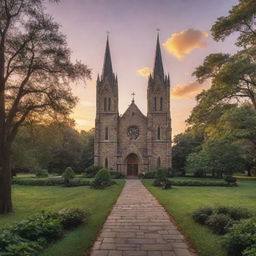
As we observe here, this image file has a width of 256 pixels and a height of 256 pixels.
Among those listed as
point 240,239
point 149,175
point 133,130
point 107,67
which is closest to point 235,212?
point 240,239

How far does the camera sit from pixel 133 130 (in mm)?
40375

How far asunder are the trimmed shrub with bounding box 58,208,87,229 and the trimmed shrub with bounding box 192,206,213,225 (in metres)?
3.87

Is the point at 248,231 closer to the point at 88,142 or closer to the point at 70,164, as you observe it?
the point at 70,164

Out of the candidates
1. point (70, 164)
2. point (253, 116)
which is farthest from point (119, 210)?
point (70, 164)

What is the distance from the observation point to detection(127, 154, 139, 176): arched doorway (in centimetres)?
3888

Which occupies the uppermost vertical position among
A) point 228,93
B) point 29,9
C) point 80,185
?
point 29,9

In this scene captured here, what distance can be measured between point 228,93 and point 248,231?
6.93 meters

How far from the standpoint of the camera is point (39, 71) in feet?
40.0

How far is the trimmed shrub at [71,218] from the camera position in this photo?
25.5 ft

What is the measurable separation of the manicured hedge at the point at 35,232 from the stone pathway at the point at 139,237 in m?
1.10

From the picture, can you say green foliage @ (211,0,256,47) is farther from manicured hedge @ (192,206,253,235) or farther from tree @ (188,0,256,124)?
manicured hedge @ (192,206,253,235)

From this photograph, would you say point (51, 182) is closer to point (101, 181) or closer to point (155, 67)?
point (101, 181)

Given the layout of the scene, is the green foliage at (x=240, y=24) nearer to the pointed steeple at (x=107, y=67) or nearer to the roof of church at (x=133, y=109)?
→ the roof of church at (x=133, y=109)

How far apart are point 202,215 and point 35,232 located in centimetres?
534
